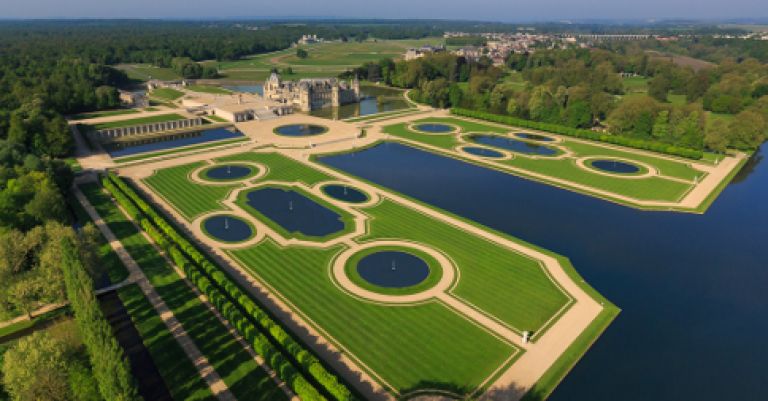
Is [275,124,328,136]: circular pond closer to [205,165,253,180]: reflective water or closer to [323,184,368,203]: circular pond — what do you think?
[205,165,253,180]: reflective water

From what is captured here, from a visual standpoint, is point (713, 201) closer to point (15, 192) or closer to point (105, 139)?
point (15, 192)

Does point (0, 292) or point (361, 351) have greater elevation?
point (0, 292)

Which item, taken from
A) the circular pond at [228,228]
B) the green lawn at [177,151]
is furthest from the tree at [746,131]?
the green lawn at [177,151]

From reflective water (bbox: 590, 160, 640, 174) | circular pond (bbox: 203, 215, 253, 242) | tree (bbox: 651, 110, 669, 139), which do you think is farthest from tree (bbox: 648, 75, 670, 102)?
circular pond (bbox: 203, 215, 253, 242)

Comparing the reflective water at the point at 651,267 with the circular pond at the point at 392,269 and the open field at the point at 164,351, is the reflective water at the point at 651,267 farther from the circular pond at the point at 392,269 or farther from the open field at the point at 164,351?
the open field at the point at 164,351

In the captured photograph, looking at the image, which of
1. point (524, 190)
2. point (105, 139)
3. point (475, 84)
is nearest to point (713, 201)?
point (524, 190)
